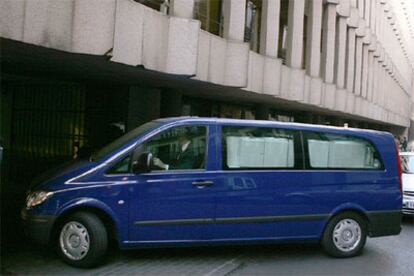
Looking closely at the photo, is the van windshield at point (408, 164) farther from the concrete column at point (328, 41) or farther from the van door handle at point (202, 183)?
the concrete column at point (328, 41)

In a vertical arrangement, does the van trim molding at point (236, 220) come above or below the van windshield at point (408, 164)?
below

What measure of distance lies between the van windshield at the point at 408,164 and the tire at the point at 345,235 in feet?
14.6

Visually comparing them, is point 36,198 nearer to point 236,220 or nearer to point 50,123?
point 236,220

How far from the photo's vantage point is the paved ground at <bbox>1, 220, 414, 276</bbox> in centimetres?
552

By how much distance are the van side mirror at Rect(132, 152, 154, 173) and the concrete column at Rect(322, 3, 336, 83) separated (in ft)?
50.4

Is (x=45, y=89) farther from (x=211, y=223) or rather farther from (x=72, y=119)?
(x=211, y=223)

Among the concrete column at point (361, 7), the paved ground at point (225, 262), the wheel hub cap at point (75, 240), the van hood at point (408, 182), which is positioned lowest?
the paved ground at point (225, 262)

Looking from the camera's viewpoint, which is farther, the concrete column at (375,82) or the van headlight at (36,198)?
the concrete column at (375,82)

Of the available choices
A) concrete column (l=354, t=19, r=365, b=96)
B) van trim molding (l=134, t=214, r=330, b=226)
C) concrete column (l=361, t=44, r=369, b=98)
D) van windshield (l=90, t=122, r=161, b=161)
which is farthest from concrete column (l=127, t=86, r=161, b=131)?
concrete column (l=361, t=44, r=369, b=98)

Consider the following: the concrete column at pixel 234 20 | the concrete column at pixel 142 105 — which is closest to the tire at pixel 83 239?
the concrete column at pixel 142 105

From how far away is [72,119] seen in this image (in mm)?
12219

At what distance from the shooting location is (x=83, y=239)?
5504 millimetres

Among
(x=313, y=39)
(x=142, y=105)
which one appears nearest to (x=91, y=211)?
(x=142, y=105)

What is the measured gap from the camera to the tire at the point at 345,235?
6363 millimetres
